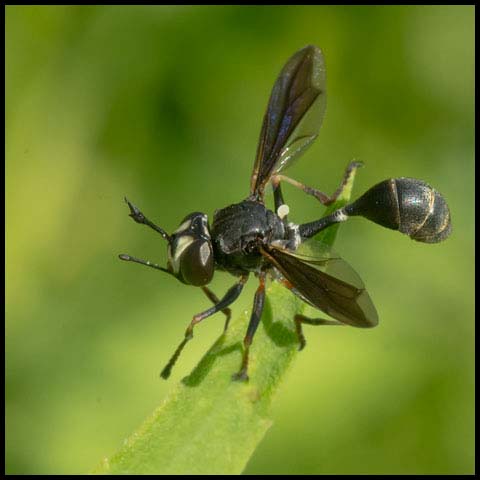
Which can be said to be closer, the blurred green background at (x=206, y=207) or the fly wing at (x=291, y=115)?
the fly wing at (x=291, y=115)

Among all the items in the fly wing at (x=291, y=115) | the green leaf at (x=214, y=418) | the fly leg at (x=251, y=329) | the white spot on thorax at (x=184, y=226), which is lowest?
the green leaf at (x=214, y=418)

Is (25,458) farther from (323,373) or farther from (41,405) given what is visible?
(323,373)

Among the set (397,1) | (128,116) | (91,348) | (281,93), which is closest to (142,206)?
(128,116)

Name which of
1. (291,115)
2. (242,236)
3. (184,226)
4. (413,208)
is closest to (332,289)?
(242,236)

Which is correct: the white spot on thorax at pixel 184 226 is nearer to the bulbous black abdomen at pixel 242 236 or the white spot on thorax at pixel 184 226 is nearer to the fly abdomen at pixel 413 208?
the bulbous black abdomen at pixel 242 236

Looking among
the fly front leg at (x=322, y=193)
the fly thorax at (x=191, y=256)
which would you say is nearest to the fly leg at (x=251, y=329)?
the fly thorax at (x=191, y=256)

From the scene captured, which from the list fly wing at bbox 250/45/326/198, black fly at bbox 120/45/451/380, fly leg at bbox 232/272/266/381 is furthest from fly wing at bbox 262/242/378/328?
fly wing at bbox 250/45/326/198

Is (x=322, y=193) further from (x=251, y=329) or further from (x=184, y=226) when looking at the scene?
(x=251, y=329)
